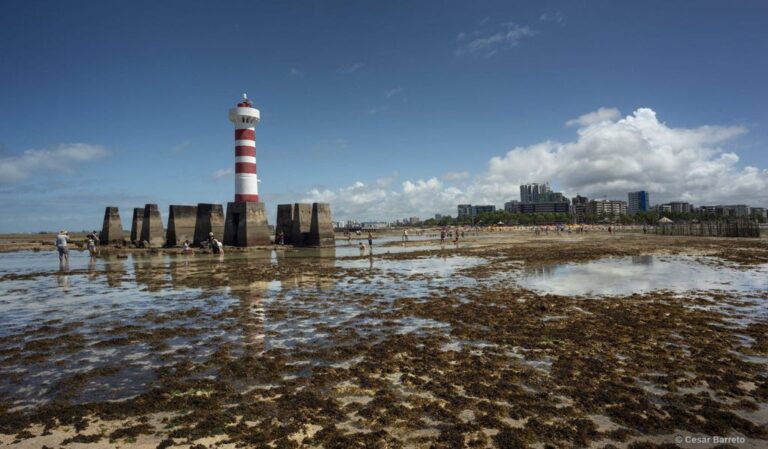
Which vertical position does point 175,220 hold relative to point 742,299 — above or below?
above

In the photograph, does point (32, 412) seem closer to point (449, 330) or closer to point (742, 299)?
point (449, 330)

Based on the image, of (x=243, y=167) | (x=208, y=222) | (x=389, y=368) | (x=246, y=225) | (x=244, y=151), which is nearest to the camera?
(x=389, y=368)

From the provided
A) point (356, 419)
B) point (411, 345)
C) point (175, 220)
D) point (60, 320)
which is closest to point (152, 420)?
point (356, 419)

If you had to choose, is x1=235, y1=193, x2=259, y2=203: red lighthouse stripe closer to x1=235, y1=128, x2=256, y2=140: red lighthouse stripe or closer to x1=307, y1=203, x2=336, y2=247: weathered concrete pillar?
x1=235, y1=128, x2=256, y2=140: red lighthouse stripe

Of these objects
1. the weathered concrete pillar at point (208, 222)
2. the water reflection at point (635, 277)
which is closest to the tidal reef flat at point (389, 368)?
the water reflection at point (635, 277)

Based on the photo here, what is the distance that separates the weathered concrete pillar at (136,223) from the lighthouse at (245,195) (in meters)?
16.1

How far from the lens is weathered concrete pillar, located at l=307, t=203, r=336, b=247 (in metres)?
42.7

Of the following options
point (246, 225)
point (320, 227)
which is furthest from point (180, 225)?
point (320, 227)

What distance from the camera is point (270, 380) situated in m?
6.54

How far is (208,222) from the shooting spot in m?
41.1

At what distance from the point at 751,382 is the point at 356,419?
610 centimetres

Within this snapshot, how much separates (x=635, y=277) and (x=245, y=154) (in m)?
34.3

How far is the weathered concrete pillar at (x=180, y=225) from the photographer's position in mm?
43219

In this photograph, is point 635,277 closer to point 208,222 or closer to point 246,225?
point 246,225
